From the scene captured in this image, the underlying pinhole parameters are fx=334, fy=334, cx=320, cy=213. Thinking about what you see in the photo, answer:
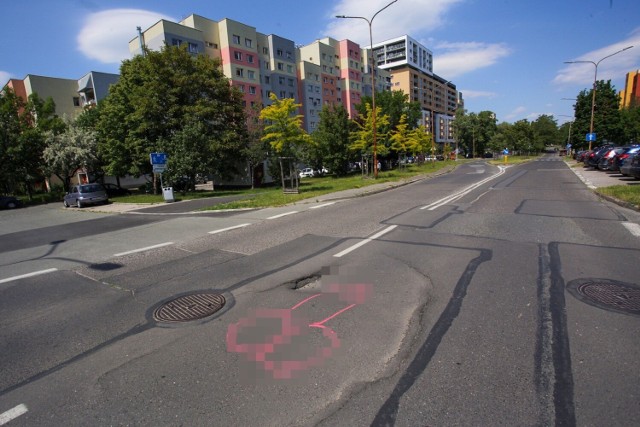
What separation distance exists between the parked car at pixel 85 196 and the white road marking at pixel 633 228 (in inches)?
1087

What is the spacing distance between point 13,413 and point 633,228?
1121 centimetres

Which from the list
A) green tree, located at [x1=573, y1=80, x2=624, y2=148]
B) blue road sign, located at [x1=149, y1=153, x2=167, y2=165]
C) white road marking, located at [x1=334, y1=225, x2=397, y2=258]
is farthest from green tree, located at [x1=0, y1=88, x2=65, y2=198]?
green tree, located at [x1=573, y1=80, x2=624, y2=148]

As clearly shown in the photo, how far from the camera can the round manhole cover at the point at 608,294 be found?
13.0 feet

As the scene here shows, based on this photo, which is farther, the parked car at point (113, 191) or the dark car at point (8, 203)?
the parked car at point (113, 191)

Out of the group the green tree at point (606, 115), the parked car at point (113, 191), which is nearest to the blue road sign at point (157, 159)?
the parked car at point (113, 191)

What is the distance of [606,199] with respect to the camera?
12.2 m

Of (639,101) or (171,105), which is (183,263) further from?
(639,101)

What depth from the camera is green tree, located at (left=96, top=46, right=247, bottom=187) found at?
24797mm

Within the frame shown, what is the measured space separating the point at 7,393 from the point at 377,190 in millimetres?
17565

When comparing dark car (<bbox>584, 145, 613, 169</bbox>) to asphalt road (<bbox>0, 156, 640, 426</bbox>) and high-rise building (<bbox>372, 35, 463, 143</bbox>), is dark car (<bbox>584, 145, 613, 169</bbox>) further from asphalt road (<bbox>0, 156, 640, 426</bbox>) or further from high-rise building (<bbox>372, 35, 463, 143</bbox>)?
high-rise building (<bbox>372, 35, 463, 143</bbox>)

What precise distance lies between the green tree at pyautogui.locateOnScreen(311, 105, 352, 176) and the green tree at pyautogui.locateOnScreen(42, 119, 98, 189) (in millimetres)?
21280

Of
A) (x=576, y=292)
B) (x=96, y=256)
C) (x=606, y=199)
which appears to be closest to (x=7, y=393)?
(x=96, y=256)

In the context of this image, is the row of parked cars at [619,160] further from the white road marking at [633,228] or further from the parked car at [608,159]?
the white road marking at [633,228]

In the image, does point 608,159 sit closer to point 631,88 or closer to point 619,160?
point 619,160
